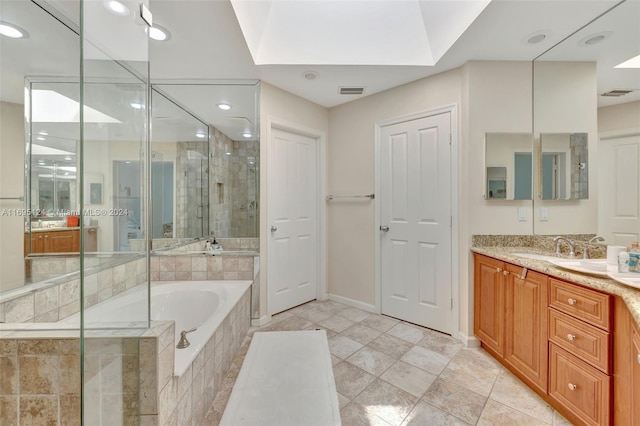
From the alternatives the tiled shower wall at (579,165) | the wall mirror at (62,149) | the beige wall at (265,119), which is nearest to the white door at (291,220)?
the beige wall at (265,119)

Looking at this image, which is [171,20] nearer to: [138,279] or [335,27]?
[335,27]

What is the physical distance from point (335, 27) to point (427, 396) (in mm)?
2839

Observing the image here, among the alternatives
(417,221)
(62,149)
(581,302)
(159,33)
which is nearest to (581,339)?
(581,302)

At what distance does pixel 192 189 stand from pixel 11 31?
4.97ft

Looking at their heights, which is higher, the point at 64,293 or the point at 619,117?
the point at 619,117

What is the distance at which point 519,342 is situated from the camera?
5.55 ft

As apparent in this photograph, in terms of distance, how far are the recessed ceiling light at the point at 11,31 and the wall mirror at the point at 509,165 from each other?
300 centimetres

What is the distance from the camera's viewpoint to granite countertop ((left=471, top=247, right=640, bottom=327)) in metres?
1.05

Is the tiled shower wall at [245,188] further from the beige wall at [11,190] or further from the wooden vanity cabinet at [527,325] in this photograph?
the wooden vanity cabinet at [527,325]

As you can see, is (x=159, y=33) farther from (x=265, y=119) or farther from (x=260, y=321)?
(x=260, y=321)

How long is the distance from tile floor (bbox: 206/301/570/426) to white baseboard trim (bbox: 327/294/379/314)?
335 millimetres

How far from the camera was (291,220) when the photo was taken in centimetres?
288

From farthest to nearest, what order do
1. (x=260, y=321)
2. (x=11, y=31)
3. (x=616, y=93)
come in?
(x=260, y=321) < (x=616, y=93) < (x=11, y=31)

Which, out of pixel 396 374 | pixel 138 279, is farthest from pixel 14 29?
pixel 396 374
